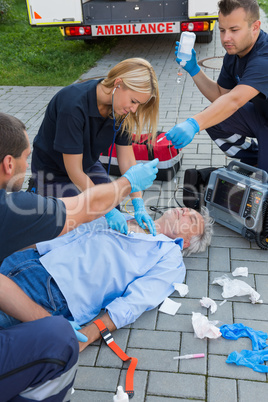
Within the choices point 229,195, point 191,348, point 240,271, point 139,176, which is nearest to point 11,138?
point 139,176

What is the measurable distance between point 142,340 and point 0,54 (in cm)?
880

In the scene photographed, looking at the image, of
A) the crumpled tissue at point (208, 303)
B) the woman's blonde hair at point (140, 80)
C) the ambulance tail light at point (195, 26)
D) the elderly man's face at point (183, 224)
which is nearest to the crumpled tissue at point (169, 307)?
the crumpled tissue at point (208, 303)

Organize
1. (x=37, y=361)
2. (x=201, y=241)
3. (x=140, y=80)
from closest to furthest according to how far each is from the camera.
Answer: (x=37, y=361)
(x=140, y=80)
(x=201, y=241)

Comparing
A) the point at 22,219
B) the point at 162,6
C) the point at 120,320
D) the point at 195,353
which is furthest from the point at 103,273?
the point at 162,6

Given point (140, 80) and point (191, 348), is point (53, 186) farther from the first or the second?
point (191, 348)

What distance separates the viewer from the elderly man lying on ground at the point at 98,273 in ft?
9.31

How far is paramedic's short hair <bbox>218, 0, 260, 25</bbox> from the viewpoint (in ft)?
11.6

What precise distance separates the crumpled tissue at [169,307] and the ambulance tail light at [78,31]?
22.5 ft

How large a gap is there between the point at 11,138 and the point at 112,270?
1.32m

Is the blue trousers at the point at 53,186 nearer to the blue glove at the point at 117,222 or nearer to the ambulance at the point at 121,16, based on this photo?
the blue glove at the point at 117,222

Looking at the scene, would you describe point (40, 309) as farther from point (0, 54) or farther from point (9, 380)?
point (0, 54)

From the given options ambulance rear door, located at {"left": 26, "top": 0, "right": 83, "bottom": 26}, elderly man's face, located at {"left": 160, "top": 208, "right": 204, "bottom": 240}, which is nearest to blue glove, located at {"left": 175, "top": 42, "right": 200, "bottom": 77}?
elderly man's face, located at {"left": 160, "top": 208, "right": 204, "bottom": 240}

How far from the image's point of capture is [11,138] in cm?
207

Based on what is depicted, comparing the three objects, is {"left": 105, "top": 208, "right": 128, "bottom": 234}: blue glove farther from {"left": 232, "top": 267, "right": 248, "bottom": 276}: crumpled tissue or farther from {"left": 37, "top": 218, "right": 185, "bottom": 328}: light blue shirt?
{"left": 232, "top": 267, "right": 248, "bottom": 276}: crumpled tissue
